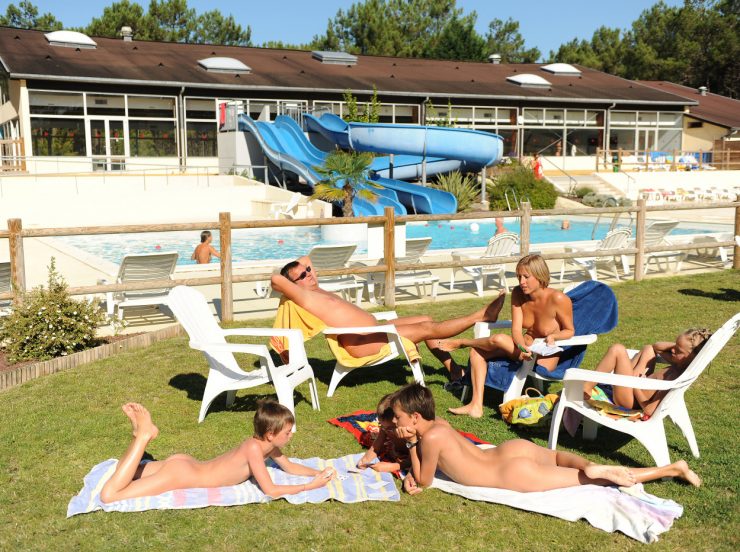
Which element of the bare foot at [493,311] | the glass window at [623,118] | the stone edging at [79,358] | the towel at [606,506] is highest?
the glass window at [623,118]

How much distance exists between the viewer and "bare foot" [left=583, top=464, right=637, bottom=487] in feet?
13.0

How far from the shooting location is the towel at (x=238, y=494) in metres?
4.11

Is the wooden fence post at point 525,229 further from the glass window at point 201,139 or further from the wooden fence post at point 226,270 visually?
the glass window at point 201,139

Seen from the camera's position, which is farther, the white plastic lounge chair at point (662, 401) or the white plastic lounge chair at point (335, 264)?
→ the white plastic lounge chair at point (335, 264)

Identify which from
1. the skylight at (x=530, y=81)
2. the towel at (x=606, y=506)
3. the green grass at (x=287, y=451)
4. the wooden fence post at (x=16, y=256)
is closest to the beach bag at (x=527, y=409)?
the green grass at (x=287, y=451)

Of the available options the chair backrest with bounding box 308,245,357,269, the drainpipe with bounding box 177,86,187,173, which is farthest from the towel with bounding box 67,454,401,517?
the drainpipe with bounding box 177,86,187,173

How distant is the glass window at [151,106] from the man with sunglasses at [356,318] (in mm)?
23759

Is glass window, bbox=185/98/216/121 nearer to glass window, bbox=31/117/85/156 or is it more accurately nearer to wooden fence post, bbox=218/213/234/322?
glass window, bbox=31/117/85/156

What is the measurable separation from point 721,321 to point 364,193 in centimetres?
1276

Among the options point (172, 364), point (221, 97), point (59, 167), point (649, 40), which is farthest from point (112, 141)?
point (649, 40)

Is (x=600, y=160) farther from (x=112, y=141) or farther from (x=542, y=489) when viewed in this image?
(x=542, y=489)

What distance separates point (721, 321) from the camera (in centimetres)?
856

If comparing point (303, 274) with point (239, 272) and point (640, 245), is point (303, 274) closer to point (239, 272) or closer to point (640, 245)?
point (239, 272)

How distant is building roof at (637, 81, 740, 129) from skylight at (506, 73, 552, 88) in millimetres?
6446
